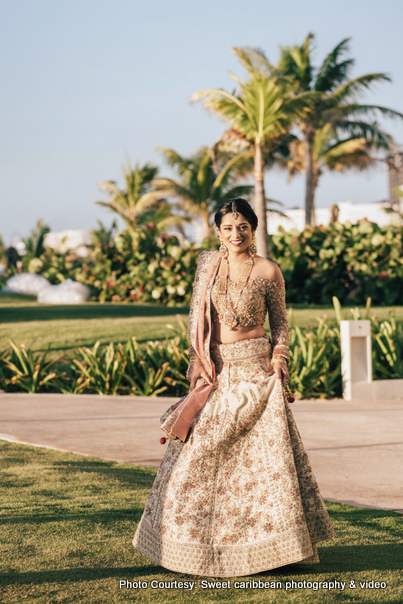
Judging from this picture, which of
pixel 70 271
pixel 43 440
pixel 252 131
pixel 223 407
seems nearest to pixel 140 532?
pixel 223 407

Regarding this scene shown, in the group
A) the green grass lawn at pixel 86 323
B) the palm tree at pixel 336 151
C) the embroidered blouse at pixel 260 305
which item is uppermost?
the palm tree at pixel 336 151

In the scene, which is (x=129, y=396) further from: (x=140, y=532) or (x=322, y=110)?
(x=322, y=110)

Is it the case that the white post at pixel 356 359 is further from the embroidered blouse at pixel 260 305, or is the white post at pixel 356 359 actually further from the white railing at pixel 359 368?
the embroidered blouse at pixel 260 305

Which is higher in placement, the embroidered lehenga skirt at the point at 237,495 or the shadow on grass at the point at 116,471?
the embroidered lehenga skirt at the point at 237,495

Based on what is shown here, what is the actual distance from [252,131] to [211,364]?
42.1 feet

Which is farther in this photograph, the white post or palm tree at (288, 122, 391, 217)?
palm tree at (288, 122, 391, 217)

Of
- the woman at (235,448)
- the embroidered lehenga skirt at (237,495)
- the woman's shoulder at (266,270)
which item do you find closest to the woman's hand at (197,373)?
the woman at (235,448)

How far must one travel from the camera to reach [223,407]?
11.1ft

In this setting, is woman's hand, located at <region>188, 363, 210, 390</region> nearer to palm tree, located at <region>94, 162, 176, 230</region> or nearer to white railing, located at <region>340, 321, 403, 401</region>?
white railing, located at <region>340, 321, 403, 401</region>

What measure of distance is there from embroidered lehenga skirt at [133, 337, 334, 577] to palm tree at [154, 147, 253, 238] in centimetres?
2293

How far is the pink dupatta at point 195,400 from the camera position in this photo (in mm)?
3344

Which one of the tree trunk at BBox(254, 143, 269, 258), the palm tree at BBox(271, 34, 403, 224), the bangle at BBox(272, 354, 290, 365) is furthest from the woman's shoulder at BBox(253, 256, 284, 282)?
the palm tree at BBox(271, 34, 403, 224)

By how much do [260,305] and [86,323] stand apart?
8.89 meters

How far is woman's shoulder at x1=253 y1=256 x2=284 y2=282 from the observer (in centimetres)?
360
